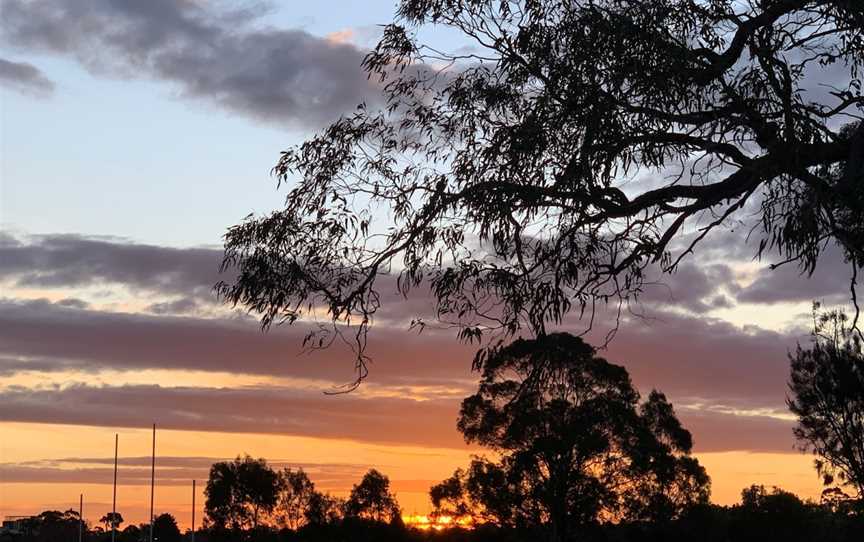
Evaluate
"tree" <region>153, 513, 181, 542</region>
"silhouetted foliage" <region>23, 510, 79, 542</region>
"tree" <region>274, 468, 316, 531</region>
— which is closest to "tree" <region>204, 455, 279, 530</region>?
"tree" <region>274, 468, 316, 531</region>

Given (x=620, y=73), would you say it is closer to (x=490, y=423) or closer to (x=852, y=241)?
(x=852, y=241)

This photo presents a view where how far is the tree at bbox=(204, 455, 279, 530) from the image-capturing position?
65.0 metres

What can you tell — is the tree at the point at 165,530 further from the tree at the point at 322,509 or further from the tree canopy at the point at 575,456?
the tree canopy at the point at 575,456

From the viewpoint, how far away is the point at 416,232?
13.2 metres

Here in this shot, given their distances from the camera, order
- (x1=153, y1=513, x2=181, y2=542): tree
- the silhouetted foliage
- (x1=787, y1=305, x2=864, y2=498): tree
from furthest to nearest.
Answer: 1. the silhouetted foliage
2. (x1=153, y1=513, x2=181, y2=542): tree
3. (x1=787, y1=305, x2=864, y2=498): tree

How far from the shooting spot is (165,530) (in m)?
98.6

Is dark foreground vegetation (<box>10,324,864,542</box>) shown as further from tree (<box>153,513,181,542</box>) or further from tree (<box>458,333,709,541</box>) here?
tree (<box>153,513,181,542</box>)

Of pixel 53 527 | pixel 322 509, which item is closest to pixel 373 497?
pixel 322 509

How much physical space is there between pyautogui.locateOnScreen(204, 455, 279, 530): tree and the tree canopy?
25.7 metres

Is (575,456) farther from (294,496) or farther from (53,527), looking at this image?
(53,527)

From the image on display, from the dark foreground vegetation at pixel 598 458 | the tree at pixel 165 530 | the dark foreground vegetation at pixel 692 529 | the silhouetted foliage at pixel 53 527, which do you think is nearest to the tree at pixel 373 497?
the dark foreground vegetation at pixel 692 529

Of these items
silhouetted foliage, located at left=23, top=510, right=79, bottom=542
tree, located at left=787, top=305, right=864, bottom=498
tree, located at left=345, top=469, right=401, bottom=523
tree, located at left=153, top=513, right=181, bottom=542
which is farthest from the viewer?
silhouetted foliage, located at left=23, top=510, right=79, bottom=542

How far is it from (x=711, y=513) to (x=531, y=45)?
1257 inches

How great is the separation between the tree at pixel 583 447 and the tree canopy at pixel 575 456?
31 mm
